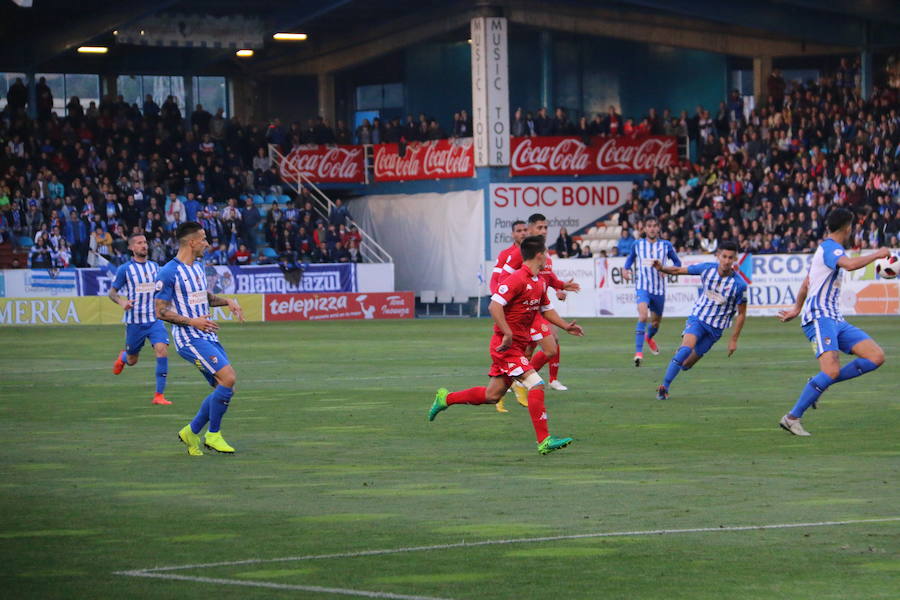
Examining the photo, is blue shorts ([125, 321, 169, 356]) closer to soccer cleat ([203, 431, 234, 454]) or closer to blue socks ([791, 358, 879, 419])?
soccer cleat ([203, 431, 234, 454])

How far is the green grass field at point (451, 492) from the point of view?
7.93 meters

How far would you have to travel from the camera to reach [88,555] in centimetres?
869

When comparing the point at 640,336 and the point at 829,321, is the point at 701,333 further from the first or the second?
the point at 640,336

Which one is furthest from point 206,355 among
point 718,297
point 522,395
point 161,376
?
point 718,297

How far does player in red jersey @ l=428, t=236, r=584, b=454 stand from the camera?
520 inches

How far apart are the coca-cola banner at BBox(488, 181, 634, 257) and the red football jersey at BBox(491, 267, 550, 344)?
3696 centimetres

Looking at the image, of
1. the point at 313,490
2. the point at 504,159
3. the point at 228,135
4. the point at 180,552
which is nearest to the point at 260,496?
the point at 313,490

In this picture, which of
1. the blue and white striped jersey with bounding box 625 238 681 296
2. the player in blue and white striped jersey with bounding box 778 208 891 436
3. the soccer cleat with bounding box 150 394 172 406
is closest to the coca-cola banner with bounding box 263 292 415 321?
the blue and white striped jersey with bounding box 625 238 681 296

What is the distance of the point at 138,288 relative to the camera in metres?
20.5

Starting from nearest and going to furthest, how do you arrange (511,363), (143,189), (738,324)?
(511,363)
(738,324)
(143,189)

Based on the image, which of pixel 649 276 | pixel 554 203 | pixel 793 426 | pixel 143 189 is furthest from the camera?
pixel 554 203

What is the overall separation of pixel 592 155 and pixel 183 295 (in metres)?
39.4

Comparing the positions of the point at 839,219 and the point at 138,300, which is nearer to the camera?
the point at 839,219

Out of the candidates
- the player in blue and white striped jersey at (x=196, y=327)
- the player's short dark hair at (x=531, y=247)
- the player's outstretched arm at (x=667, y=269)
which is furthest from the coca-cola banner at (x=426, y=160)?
the player's short dark hair at (x=531, y=247)
